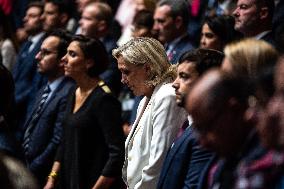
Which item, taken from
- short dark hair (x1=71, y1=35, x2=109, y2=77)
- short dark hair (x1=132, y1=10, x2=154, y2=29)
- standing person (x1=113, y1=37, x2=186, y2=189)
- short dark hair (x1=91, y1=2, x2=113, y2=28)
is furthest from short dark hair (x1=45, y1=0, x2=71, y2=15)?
standing person (x1=113, y1=37, x2=186, y2=189)

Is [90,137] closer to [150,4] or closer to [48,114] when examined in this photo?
[48,114]

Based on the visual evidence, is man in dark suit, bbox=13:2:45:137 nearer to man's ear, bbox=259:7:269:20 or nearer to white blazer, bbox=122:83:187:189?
man's ear, bbox=259:7:269:20

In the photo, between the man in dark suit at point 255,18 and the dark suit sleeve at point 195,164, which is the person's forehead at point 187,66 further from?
the man in dark suit at point 255,18

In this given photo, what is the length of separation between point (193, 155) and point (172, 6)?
303 centimetres

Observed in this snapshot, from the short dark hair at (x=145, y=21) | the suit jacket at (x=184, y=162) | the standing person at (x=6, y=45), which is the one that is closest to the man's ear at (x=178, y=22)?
the short dark hair at (x=145, y=21)

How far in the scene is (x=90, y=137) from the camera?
5.95 m

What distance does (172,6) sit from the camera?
7535mm

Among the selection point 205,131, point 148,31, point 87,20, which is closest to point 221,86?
point 205,131

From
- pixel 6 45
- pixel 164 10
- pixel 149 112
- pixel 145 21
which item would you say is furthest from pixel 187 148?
pixel 6 45

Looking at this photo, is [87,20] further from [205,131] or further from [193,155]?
[205,131]

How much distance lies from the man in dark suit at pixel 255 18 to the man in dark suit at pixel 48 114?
132 cm

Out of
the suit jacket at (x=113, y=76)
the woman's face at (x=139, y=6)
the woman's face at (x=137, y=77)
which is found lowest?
the suit jacket at (x=113, y=76)

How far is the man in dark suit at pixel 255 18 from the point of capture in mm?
6262

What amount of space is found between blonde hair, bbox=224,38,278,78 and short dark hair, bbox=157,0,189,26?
11.2 ft
